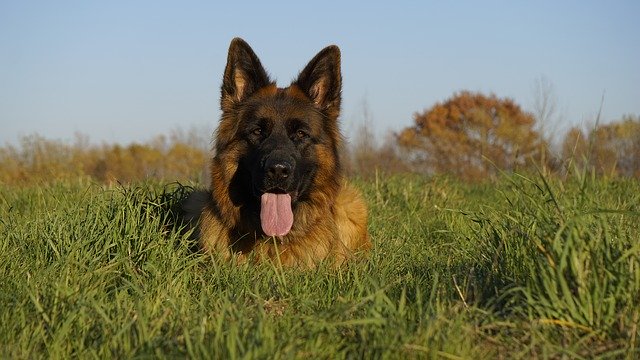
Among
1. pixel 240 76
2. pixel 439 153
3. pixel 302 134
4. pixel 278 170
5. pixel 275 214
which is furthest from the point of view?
pixel 439 153

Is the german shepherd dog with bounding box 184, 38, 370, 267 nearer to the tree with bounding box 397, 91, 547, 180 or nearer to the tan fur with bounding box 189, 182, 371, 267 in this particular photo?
the tan fur with bounding box 189, 182, 371, 267

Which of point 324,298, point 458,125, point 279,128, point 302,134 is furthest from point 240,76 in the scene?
point 458,125

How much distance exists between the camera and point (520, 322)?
2803 mm

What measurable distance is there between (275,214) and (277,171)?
16.8 inches

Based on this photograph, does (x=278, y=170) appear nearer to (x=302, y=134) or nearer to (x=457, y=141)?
(x=302, y=134)

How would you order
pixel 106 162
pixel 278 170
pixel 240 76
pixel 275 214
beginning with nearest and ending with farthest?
pixel 278 170 → pixel 275 214 → pixel 240 76 → pixel 106 162

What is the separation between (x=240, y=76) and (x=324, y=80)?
736mm

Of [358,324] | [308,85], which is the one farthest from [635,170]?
[358,324]

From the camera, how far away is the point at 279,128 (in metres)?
5.36

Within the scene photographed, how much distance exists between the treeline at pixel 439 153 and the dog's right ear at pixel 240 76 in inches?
24.7

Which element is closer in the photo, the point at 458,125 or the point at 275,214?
the point at 275,214

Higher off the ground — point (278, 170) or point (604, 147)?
point (604, 147)

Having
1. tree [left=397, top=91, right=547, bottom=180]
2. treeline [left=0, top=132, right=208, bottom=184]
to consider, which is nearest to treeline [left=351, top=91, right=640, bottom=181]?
tree [left=397, top=91, right=547, bottom=180]

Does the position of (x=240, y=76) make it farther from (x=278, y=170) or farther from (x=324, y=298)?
(x=324, y=298)
